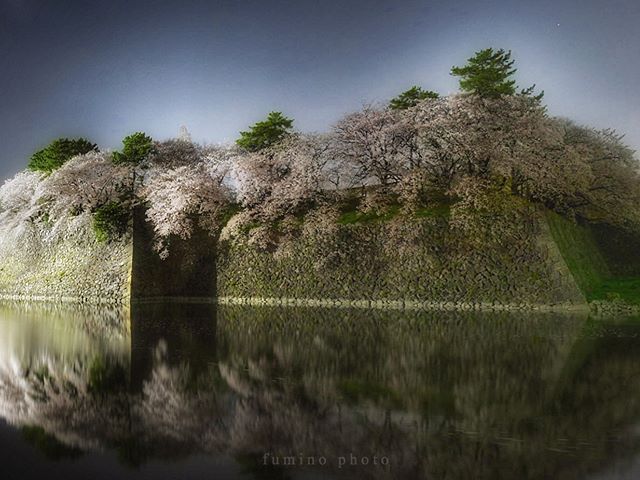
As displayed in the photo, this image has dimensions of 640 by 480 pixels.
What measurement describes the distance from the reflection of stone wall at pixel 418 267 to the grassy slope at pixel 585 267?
2.66ft

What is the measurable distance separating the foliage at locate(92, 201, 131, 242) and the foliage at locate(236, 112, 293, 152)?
527 centimetres

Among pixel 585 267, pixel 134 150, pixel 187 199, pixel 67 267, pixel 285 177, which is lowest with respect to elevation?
pixel 585 267

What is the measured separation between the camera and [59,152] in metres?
23.0

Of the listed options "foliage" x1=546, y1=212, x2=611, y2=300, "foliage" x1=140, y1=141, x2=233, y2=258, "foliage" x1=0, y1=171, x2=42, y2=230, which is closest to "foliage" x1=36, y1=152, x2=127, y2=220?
"foliage" x1=140, y1=141, x2=233, y2=258

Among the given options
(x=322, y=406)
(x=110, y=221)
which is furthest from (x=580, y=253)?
(x=110, y=221)

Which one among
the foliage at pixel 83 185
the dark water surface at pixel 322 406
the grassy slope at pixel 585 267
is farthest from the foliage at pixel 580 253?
the foliage at pixel 83 185

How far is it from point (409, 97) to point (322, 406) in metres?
16.0

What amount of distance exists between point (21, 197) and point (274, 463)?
77.7 ft

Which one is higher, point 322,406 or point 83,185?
point 83,185

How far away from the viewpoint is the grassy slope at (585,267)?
14.4 m

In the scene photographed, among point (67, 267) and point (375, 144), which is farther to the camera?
point (67, 267)

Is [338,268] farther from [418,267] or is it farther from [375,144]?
[375,144]

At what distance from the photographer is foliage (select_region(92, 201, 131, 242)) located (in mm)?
19625

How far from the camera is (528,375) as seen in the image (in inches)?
231
